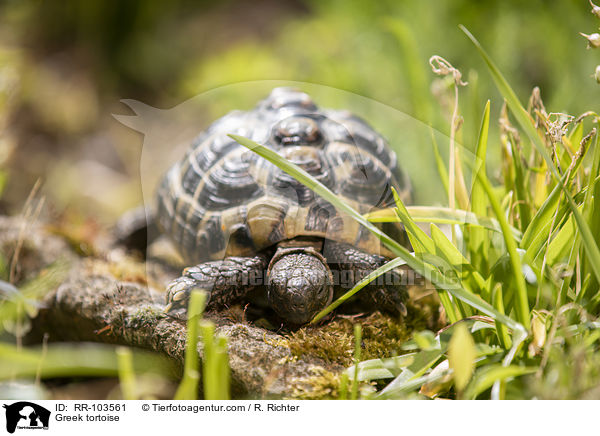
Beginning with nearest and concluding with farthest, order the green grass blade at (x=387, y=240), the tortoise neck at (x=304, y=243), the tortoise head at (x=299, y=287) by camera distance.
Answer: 1. the green grass blade at (x=387, y=240)
2. the tortoise head at (x=299, y=287)
3. the tortoise neck at (x=304, y=243)

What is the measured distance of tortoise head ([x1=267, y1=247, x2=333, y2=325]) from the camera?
85 cm

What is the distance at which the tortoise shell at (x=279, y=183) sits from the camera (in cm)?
94

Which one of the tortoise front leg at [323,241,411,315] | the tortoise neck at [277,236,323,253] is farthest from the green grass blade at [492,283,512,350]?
the tortoise neck at [277,236,323,253]

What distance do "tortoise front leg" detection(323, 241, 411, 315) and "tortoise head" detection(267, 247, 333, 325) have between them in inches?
1.1

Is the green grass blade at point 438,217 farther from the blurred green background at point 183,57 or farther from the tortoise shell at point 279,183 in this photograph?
the blurred green background at point 183,57

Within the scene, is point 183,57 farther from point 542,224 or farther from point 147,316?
point 542,224

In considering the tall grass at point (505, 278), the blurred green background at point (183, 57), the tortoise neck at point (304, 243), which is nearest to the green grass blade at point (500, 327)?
the tall grass at point (505, 278)

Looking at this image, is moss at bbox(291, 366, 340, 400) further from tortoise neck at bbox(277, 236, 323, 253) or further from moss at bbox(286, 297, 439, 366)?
tortoise neck at bbox(277, 236, 323, 253)

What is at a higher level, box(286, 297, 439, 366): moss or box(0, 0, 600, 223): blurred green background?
box(0, 0, 600, 223): blurred green background

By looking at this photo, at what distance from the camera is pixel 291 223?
37.0 inches

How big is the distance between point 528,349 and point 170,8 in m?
3.36

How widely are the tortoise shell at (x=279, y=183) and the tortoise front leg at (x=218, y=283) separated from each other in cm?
5

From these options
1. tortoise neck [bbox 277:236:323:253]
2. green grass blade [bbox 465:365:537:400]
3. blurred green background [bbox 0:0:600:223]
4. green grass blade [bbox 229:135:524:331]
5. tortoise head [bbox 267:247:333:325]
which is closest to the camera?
green grass blade [bbox 465:365:537:400]

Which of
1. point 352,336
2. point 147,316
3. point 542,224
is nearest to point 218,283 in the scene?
point 147,316
